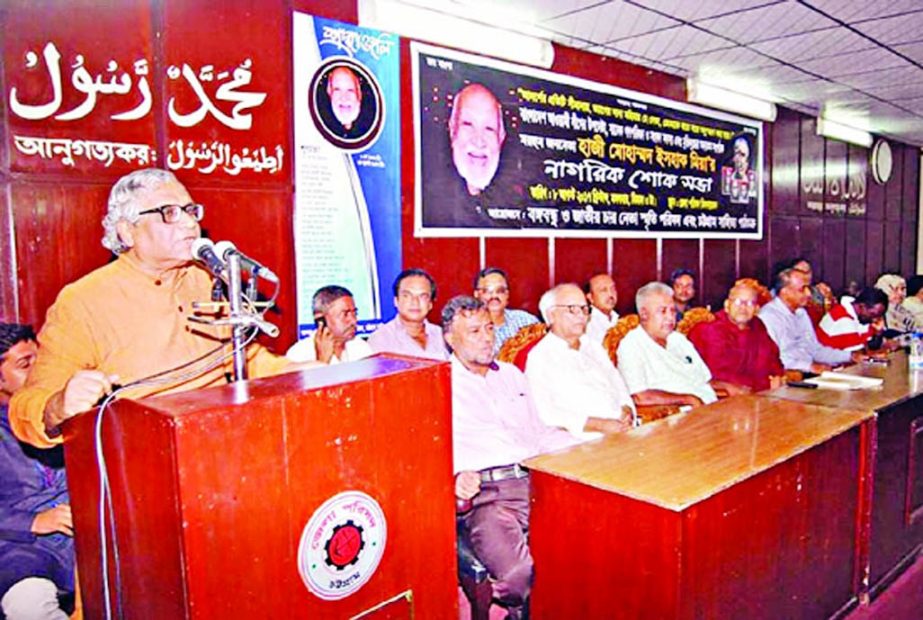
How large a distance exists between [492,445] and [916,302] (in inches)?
255

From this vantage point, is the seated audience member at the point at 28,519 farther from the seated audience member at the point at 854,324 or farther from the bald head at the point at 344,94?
the seated audience member at the point at 854,324

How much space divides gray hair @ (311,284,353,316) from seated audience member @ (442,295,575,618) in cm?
80

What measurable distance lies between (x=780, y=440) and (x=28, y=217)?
3039 millimetres

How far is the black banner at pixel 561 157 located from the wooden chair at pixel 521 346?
0.90m

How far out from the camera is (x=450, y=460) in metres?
1.62

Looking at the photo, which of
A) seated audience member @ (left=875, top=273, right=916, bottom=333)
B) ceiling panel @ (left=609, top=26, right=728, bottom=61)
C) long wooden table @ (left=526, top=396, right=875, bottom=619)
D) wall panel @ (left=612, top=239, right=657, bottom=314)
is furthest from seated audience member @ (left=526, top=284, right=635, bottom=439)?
seated audience member @ (left=875, top=273, right=916, bottom=333)

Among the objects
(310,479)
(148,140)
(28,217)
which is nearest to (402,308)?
(148,140)

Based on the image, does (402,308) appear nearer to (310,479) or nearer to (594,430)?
(594,430)

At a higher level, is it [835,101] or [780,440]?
[835,101]

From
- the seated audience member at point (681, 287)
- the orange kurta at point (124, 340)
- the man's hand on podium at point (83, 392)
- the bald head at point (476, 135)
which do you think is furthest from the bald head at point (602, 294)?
the man's hand on podium at point (83, 392)

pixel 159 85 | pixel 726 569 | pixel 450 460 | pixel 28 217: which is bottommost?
pixel 726 569

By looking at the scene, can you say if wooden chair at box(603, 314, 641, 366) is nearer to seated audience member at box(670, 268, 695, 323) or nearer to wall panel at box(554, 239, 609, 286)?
wall panel at box(554, 239, 609, 286)

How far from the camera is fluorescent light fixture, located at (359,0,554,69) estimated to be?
390 cm

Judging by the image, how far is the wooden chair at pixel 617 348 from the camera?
3.70m
